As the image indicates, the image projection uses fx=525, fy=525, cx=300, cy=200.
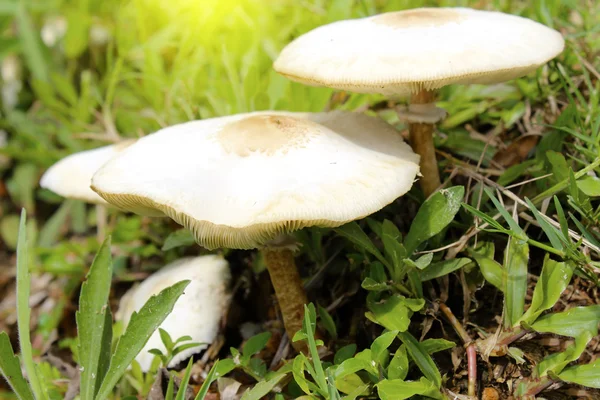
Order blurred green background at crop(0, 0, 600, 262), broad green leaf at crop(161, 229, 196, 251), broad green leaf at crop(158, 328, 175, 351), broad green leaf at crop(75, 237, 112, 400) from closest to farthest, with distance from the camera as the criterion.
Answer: broad green leaf at crop(75, 237, 112, 400) < broad green leaf at crop(158, 328, 175, 351) < broad green leaf at crop(161, 229, 196, 251) < blurred green background at crop(0, 0, 600, 262)

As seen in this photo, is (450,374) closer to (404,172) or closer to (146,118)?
(404,172)

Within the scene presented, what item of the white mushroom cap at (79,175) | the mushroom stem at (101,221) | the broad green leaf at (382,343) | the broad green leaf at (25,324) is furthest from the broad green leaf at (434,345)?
the mushroom stem at (101,221)

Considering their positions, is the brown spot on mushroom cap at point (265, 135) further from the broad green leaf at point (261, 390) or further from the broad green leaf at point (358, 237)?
the broad green leaf at point (261, 390)

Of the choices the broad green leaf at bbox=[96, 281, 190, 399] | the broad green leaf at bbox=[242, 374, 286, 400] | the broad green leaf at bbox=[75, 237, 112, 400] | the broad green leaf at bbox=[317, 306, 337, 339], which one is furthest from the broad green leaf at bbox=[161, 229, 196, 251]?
the broad green leaf at bbox=[242, 374, 286, 400]

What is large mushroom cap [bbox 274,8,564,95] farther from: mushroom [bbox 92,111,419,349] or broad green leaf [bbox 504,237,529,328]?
broad green leaf [bbox 504,237,529,328]

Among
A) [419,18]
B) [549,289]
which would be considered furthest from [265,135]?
[549,289]
